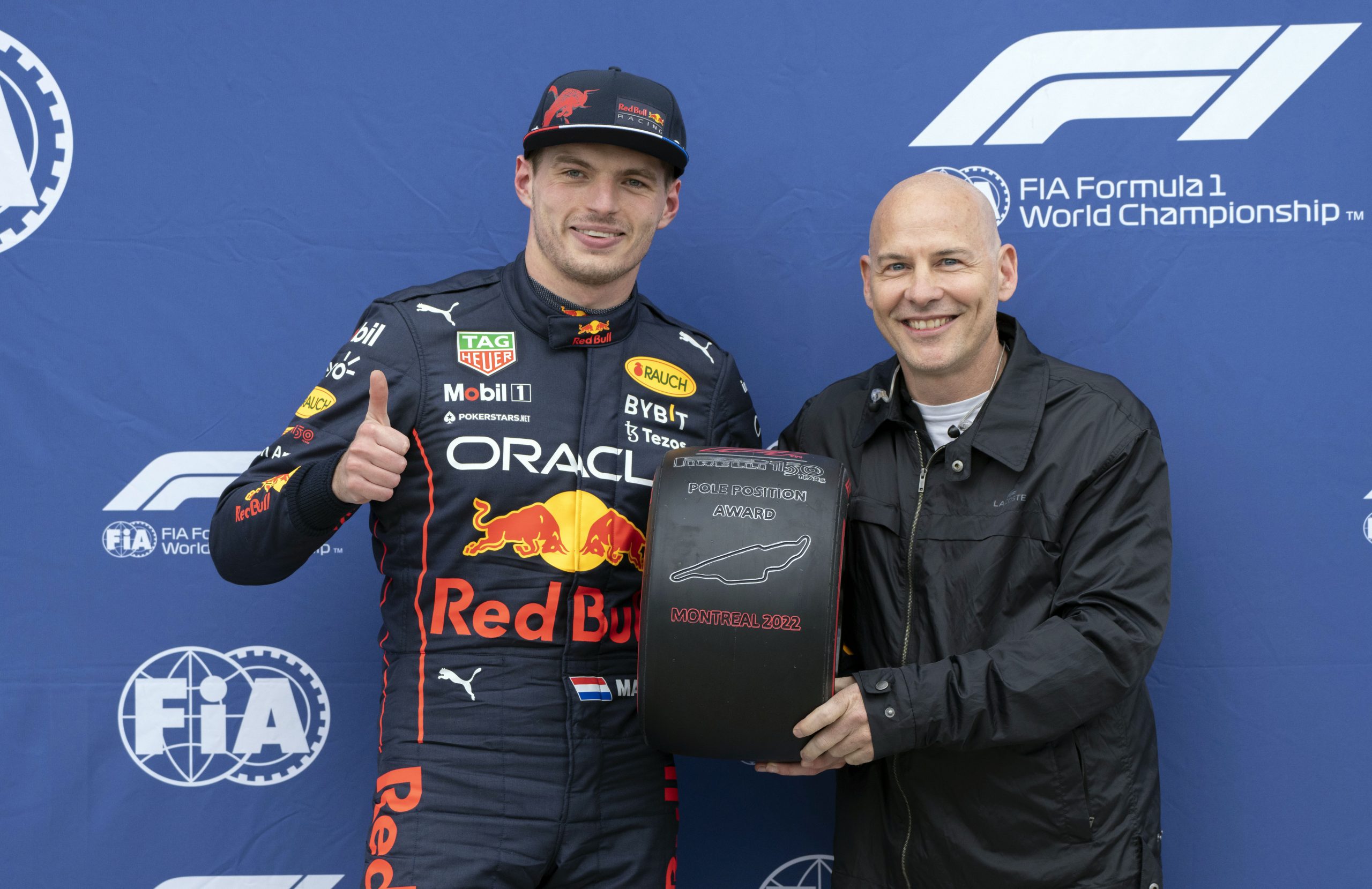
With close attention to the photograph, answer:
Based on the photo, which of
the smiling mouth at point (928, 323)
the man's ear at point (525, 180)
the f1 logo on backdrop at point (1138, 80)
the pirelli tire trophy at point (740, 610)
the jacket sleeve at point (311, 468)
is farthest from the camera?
the f1 logo on backdrop at point (1138, 80)

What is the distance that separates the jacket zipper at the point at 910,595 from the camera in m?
1.32

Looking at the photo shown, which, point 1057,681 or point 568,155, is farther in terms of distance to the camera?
point 568,155

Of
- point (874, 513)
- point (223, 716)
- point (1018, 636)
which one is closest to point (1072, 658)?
point (1018, 636)

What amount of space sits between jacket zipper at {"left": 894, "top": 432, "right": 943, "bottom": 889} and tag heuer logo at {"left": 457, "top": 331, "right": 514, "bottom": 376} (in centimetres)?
61

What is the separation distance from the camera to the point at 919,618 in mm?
1320

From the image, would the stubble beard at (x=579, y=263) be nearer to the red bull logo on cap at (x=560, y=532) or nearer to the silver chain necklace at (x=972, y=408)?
the red bull logo on cap at (x=560, y=532)

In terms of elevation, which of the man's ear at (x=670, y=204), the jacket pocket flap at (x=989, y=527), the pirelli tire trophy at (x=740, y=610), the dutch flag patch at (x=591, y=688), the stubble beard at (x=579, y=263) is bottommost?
the dutch flag patch at (x=591, y=688)

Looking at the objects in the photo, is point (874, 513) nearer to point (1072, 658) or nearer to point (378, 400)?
point (1072, 658)

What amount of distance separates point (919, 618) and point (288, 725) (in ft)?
3.80

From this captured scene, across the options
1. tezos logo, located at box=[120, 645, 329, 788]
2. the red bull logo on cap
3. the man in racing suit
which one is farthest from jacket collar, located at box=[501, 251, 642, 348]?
tezos logo, located at box=[120, 645, 329, 788]

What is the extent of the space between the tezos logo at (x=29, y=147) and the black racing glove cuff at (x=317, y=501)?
3.12 ft

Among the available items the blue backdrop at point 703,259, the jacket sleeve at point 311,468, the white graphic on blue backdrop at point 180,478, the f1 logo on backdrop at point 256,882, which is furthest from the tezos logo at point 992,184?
the f1 logo on backdrop at point 256,882

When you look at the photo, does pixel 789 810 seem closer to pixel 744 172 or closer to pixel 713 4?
pixel 744 172

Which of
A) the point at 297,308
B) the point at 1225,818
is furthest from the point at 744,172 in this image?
the point at 1225,818
